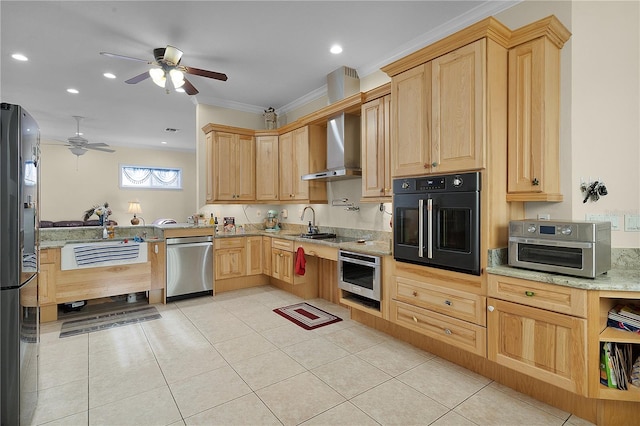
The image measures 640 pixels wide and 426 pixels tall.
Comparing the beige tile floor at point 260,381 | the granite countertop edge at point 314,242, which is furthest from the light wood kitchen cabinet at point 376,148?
the beige tile floor at point 260,381

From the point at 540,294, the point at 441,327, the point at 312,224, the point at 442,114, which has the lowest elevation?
the point at 441,327

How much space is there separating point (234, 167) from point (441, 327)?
3.80 meters

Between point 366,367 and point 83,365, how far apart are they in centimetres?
235

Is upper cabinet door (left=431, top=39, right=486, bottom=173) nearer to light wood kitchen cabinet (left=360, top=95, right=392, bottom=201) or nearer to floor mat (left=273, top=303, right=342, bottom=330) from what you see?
light wood kitchen cabinet (left=360, top=95, right=392, bottom=201)

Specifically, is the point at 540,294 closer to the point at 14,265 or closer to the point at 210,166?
the point at 14,265

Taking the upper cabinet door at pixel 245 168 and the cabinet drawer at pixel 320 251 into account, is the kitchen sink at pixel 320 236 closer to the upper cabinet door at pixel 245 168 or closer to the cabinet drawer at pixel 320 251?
the cabinet drawer at pixel 320 251

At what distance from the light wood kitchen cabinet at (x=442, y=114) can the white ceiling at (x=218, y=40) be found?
743 mm

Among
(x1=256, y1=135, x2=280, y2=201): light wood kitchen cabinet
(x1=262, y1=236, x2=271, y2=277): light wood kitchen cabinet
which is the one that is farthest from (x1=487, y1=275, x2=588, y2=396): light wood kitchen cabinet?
(x1=256, y1=135, x2=280, y2=201): light wood kitchen cabinet

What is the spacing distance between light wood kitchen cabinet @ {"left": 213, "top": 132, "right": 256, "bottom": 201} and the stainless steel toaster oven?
3906 mm

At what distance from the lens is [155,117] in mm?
6434

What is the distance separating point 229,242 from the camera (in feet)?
15.9

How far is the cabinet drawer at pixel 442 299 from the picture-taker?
236cm

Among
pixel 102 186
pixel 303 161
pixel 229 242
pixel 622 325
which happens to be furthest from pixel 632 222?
pixel 102 186

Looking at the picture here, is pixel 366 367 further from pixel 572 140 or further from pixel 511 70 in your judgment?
pixel 511 70
